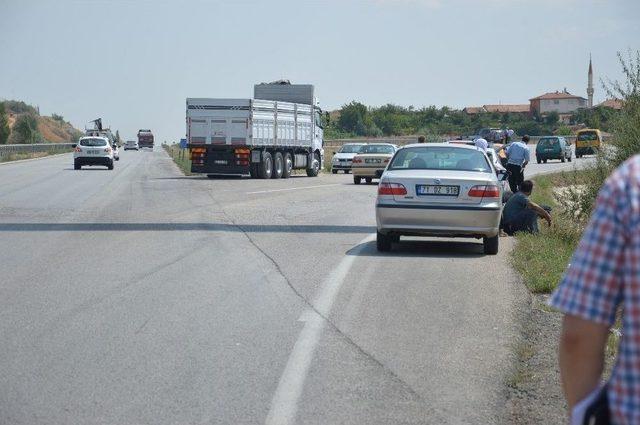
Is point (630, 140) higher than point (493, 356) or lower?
higher

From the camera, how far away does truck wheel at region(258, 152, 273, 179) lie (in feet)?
136

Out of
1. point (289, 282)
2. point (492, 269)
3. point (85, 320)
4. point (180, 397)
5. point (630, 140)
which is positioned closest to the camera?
point (180, 397)

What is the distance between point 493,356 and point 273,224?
11856 mm

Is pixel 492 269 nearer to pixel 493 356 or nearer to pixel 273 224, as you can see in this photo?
pixel 493 356

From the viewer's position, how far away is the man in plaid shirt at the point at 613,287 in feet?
7.97

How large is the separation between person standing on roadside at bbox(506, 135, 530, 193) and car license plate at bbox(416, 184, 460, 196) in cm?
1037

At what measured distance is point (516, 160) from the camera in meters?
25.1

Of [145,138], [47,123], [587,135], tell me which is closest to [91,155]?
[587,135]

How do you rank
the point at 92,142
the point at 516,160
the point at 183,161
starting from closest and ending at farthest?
the point at 516,160 < the point at 92,142 < the point at 183,161

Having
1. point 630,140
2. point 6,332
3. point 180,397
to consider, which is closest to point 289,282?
point 6,332

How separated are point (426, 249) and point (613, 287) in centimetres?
1309

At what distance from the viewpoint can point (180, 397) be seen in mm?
6637

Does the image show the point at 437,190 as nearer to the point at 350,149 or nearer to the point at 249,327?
the point at 249,327

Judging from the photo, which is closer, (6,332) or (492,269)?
(6,332)
